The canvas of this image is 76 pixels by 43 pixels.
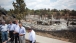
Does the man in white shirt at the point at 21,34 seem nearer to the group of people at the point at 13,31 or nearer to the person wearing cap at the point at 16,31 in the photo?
the group of people at the point at 13,31

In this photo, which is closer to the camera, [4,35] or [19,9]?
[19,9]

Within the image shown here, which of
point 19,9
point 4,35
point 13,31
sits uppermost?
point 19,9

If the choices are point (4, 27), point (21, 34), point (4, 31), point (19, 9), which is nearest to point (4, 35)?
point (4, 31)

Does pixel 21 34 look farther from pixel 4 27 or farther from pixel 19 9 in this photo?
pixel 19 9

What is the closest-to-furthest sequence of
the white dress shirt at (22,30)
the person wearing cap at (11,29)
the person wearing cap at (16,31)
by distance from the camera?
the white dress shirt at (22,30) → the person wearing cap at (16,31) → the person wearing cap at (11,29)

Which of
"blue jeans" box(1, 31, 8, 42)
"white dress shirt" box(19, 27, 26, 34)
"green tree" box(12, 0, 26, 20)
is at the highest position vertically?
"green tree" box(12, 0, 26, 20)

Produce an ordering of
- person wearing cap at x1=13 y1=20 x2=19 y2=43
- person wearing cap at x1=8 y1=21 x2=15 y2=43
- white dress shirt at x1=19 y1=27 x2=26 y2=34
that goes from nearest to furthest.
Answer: white dress shirt at x1=19 y1=27 x2=26 y2=34 → person wearing cap at x1=13 y1=20 x2=19 y2=43 → person wearing cap at x1=8 y1=21 x2=15 y2=43

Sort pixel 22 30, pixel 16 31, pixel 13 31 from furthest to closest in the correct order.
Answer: pixel 13 31
pixel 16 31
pixel 22 30

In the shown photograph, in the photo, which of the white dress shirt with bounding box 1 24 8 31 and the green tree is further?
the white dress shirt with bounding box 1 24 8 31

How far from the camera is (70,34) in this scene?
4.81 m

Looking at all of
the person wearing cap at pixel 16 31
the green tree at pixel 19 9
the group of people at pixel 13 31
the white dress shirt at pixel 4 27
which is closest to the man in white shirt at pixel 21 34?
the group of people at pixel 13 31

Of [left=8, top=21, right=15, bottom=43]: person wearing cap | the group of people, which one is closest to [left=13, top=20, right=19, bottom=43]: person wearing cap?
the group of people

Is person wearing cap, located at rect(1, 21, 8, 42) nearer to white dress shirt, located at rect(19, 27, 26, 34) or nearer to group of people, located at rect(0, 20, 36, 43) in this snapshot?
group of people, located at rect(0, 20, 36, 43)

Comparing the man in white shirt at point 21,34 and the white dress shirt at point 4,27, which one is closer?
the man in white shirt at point 21,34
